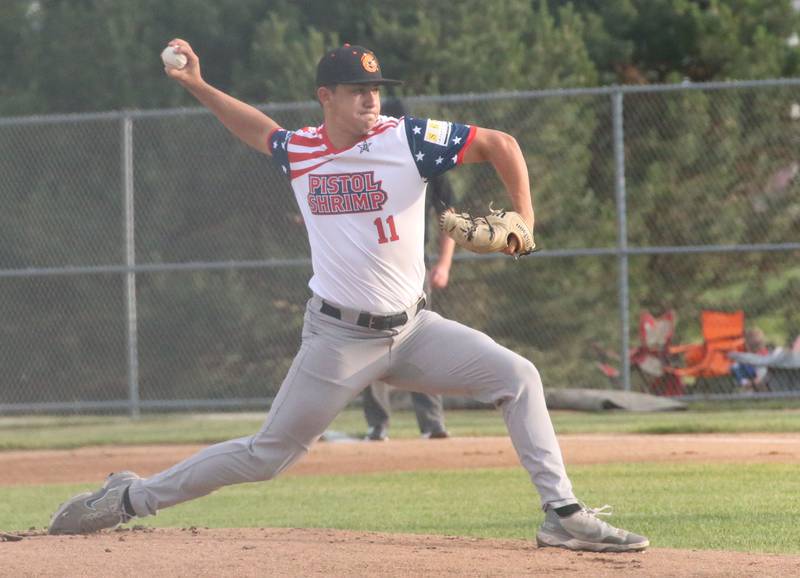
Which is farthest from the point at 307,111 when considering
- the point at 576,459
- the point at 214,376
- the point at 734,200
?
the point at 576,459

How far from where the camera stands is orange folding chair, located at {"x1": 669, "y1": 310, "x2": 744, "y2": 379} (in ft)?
44.2

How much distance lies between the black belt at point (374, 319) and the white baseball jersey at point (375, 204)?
3 centimetres

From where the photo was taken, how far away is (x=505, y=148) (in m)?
5.43

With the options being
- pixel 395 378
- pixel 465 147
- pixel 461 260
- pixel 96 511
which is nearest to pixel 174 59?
pixel 465 147

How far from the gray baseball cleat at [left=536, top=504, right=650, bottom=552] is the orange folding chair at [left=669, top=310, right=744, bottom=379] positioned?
27.0ft

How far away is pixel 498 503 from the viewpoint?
25.3 ft

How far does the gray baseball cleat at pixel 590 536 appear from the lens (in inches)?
213

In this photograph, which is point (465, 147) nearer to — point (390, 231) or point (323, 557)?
point (390, 231)

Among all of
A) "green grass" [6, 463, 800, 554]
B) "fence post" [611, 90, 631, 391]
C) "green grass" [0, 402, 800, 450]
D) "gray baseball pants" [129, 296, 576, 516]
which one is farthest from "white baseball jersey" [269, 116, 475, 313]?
"fence post" [611, 90, 631, 391]

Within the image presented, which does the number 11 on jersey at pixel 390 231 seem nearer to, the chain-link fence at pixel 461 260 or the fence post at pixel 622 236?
the fence post at pixel 622 236

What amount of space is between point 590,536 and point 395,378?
0.96 meters

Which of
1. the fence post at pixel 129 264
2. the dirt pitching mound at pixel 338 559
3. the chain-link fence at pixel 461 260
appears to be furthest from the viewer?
the chain-link fence at pixel 461 260

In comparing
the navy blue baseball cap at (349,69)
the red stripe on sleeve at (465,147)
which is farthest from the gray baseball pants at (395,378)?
the navy blue baseball cap at (349,69)

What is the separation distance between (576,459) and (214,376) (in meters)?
6.19
